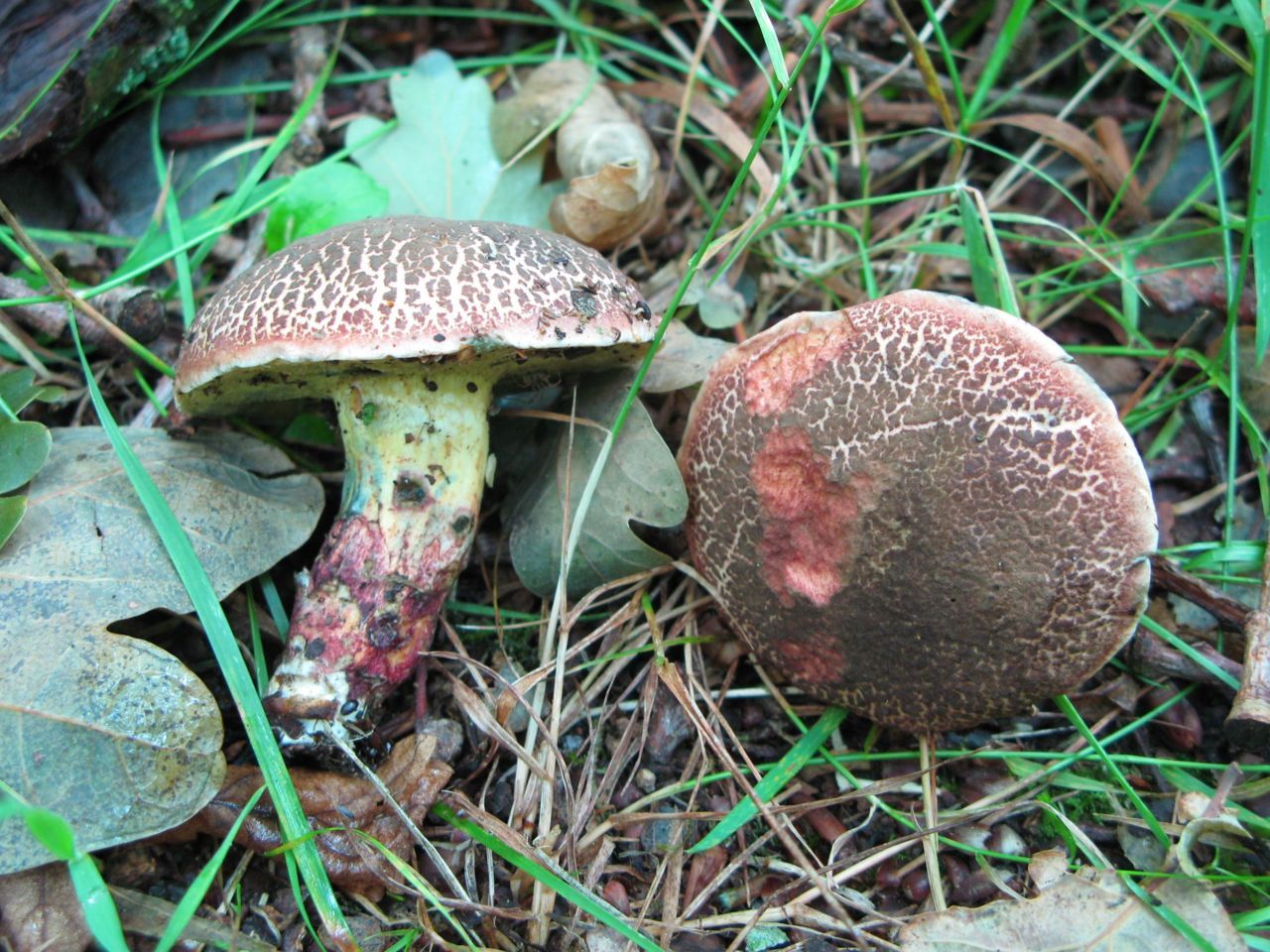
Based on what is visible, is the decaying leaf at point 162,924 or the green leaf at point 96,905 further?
the decaying leaf at point 162,924

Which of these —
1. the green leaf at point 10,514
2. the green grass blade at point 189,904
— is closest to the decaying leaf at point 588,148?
the green leaf at point 10,514

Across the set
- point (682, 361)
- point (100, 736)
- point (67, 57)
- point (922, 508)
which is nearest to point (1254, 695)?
point (922, 508)

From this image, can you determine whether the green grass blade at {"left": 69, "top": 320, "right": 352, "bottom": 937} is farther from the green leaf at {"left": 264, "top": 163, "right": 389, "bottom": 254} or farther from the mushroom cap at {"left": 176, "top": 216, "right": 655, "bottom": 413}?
the green leaf at {"left": 264, "top": 163, "right": 389, "bottom": 254}

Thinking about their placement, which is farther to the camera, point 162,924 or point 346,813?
point 346,813

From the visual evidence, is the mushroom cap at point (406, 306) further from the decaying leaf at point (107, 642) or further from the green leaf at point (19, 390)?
the green leaf at point (19, 390)

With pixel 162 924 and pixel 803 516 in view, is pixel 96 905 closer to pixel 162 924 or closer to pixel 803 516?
pixel 162 924

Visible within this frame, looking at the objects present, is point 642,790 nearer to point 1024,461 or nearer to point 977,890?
point 977,890
